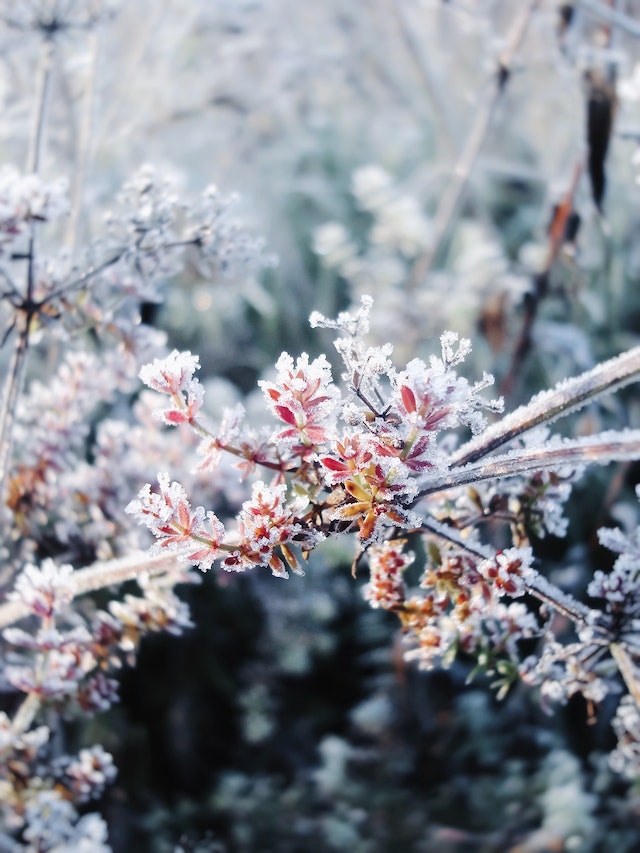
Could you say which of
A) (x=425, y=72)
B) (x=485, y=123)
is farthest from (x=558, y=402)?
(x=425, y=72)

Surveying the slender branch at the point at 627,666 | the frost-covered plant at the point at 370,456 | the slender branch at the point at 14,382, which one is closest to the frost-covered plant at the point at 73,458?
the slender branch at the point at 14,382

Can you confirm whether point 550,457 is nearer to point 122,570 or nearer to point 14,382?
point 122,570

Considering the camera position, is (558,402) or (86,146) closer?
(558,402)

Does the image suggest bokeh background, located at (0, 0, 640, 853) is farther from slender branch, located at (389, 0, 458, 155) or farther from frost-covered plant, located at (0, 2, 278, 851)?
frost-covered plant, located at (0, 2, 278, 851)

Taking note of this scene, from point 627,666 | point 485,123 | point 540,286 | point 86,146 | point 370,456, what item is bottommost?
point 627,666

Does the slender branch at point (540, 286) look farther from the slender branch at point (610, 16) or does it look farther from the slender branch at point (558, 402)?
the slender branch at point (558, 402)

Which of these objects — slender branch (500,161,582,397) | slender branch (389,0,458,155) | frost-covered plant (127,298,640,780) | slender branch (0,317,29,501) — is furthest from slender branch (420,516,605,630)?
slender branch (389,0,458,155)

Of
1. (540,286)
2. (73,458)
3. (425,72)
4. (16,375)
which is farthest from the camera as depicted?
(425,72)
